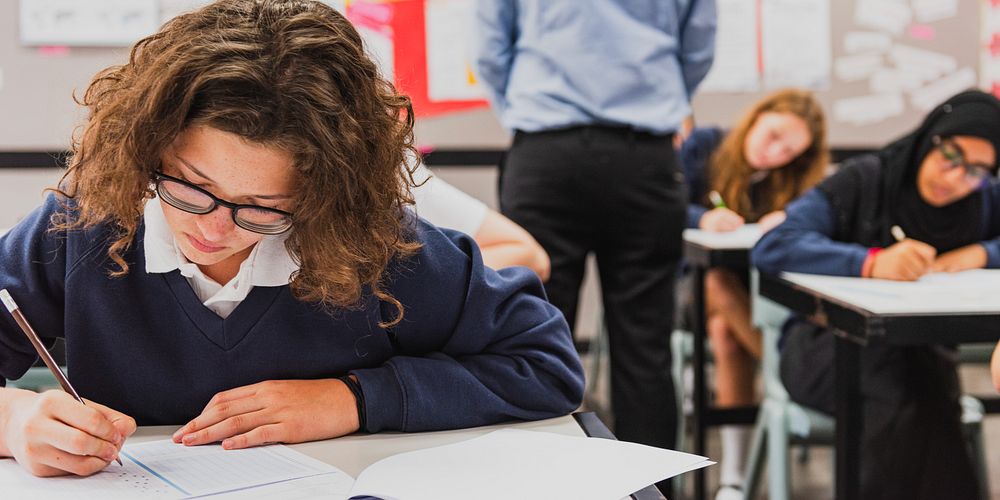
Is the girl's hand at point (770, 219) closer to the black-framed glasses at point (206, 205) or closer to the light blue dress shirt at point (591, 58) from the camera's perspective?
the light blue dress shirt at point (591, 58)

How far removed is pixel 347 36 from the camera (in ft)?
3.10

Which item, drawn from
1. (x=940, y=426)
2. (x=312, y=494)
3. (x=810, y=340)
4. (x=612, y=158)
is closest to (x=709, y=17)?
(x=612, y=158)

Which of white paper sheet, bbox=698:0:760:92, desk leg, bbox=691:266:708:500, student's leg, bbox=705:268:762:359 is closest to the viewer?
desk leg, bbox=691:266:708:500

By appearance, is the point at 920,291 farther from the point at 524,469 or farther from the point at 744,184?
the point at 744,184

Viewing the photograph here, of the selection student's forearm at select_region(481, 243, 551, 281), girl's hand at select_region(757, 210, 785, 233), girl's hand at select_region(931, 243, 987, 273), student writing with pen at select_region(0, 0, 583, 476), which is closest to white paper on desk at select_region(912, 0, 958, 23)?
girl's hand at select_region(757, 210, 785, 233)

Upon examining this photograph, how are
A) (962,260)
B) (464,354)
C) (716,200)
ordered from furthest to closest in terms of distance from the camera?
1. (716,200)
2. (962,260)
3. (464,354)

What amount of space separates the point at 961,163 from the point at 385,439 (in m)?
1.72

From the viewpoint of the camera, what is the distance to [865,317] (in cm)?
159

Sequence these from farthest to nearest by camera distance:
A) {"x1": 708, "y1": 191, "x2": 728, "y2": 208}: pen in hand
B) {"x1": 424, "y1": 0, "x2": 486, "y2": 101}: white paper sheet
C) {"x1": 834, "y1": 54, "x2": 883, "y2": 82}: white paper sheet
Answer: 1. {"x1": 834, "y1": 54, "x2": 883, "y2": 82}: white paper sheet
2. {"x1": 424, "y1": 0, "x2": 486, "y2": 101}: white paper sheet
3. {"x1": 708, "y1": 191, "x2": 728, "y2": 208}: pen in hand

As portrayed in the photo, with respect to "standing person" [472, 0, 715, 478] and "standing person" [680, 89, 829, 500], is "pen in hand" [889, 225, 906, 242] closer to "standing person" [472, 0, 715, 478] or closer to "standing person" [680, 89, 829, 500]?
"standing person" [472, 0, 715, 478]

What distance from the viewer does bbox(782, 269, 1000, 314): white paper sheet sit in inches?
64.0

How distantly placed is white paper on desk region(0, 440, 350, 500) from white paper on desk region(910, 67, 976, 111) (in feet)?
14.4

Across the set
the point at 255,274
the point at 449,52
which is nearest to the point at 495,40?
the point at 255,274

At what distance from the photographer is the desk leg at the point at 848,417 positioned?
1.68 m
